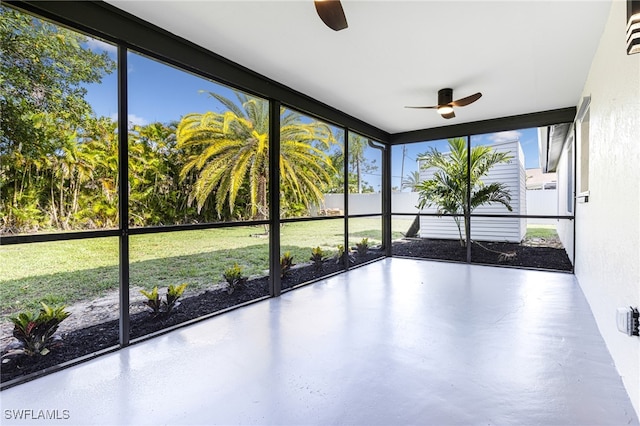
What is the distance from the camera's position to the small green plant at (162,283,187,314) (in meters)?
3.05

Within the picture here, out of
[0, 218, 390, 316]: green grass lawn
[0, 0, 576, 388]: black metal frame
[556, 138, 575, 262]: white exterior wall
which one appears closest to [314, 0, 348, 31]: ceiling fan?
[0, 0, 576, 388]: black metal frame

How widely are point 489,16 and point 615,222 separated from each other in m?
1.84

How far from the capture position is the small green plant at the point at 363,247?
597 centimetres

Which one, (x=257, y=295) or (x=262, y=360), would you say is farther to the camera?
(x=257, y=295)

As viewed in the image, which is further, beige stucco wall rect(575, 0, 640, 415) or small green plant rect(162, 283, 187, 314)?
small green plant rect(162, 283, 187, 314)

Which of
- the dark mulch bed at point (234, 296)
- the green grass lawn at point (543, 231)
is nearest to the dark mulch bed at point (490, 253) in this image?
the dark mulch bed at point (234, 296)

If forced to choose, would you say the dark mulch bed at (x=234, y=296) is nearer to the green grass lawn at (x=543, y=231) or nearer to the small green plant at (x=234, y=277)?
the small green plant at (x=234, y=277)

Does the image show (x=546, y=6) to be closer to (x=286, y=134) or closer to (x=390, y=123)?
(x=286, y=134)

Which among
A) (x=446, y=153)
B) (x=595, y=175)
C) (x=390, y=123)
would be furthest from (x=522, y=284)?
(x=390, y=123)

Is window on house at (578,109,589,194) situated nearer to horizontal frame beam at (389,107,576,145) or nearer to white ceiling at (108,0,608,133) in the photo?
white ceiling at (108,0,608,133)

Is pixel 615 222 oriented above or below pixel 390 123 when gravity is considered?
below

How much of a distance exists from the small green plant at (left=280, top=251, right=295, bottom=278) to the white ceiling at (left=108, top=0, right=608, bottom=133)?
229 cm

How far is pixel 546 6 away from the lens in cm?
235

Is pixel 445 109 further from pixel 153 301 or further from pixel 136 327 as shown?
pixel 136 327
